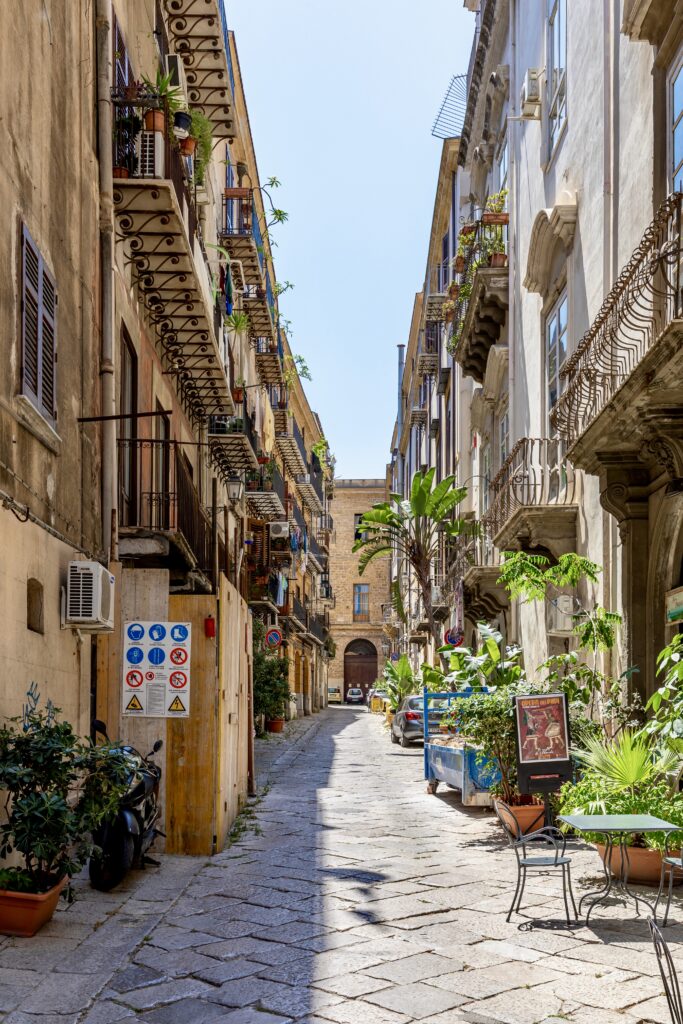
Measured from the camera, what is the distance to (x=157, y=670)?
10.7 metres

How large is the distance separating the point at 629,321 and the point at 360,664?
66494 millimetres

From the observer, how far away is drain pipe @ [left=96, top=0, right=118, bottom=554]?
1182 cm

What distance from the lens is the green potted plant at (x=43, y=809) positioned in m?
7.19

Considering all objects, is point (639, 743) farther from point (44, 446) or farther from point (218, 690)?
point (44, 446)

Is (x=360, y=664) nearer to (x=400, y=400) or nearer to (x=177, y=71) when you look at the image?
(x=400, y=400)

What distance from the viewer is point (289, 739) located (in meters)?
30.3

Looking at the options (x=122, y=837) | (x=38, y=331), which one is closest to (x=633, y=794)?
(x=122, y=837)

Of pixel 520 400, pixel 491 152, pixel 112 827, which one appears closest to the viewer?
pixel 112 827

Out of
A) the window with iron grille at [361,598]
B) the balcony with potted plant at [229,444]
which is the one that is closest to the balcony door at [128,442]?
the balcony with potted plant at [229,444]

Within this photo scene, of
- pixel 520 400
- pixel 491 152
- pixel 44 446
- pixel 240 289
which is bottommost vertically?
pixel 44 446

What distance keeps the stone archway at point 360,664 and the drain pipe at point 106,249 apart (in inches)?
2558

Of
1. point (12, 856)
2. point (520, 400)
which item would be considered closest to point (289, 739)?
point (520, 400)

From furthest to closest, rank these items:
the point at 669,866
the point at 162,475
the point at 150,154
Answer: the point at 162,475
the point at 150,154
the point at 669,866

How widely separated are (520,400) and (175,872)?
10.6 meters
